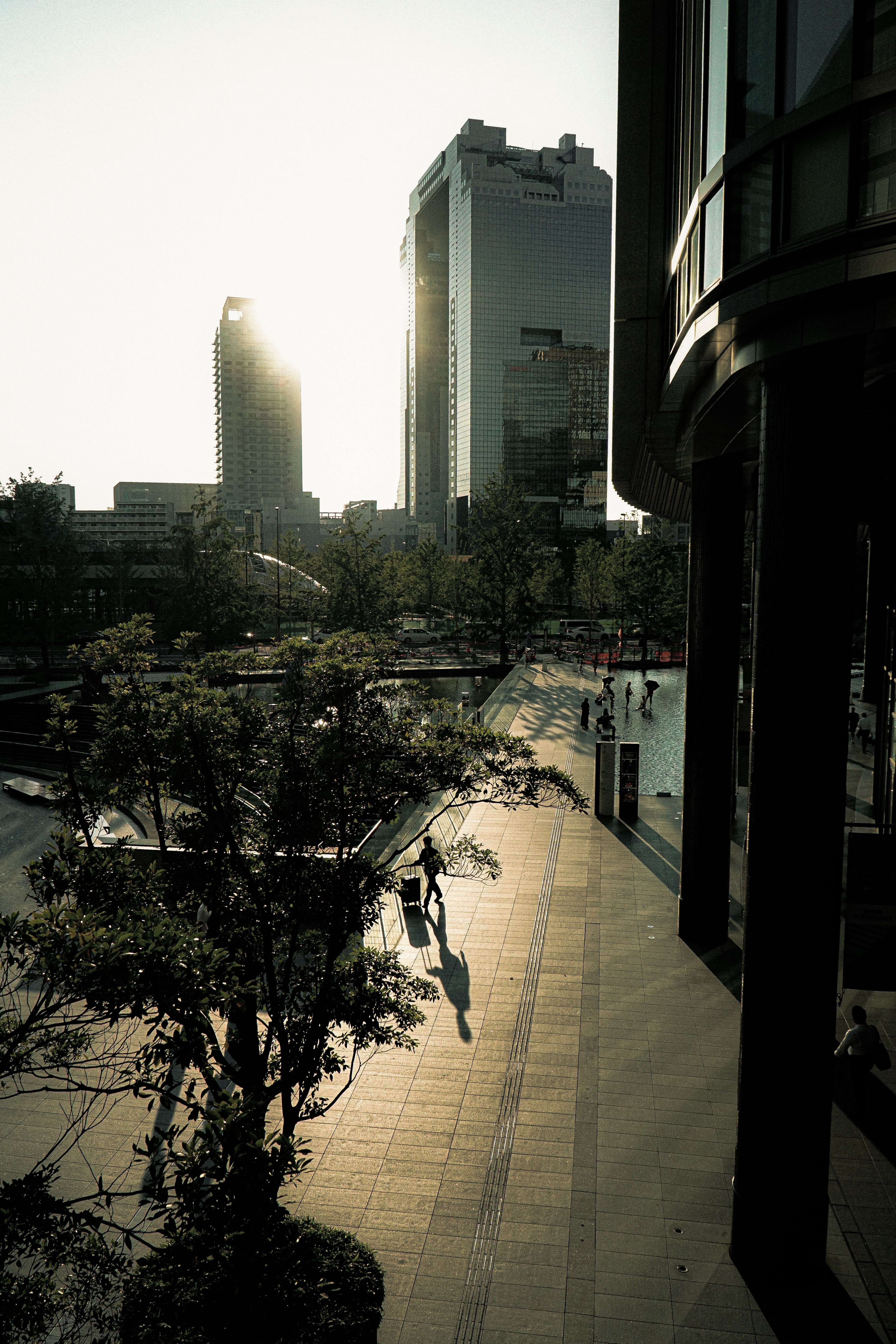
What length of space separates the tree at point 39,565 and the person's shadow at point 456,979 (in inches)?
1454

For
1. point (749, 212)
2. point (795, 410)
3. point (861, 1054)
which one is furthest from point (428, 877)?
point (749, 212)

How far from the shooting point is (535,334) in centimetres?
14288

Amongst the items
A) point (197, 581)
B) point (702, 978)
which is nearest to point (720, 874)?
point (702, 978)

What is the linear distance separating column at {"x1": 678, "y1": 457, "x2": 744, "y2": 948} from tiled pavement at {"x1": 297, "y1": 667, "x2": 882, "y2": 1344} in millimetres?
818

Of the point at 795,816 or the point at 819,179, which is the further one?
the point at 795,816

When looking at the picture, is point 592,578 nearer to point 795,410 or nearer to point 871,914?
point 871,914

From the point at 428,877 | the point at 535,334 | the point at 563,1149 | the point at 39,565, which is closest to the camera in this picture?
the point at 563,1149

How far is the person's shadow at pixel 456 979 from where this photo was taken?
11.6 m

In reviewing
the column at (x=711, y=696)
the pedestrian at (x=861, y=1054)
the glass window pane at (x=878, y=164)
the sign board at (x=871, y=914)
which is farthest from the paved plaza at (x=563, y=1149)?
the glass window pane at (x=878, y=164)

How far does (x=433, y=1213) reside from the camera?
7973mm

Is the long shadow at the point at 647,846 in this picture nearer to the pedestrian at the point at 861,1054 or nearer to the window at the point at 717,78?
the pedestrian at the point at 861,1054

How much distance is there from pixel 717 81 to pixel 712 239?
4.28 ft

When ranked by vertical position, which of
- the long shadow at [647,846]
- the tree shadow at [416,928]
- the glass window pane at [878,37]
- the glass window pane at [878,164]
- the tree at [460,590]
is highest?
the glass window pane at [878,37]

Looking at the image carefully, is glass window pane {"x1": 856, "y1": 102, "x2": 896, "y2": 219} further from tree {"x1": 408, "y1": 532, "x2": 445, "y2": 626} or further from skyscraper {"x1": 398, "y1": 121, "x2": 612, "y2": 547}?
skyscraper {"x1": 398, "y1": 121, "x2": 612, "y2": 547}
